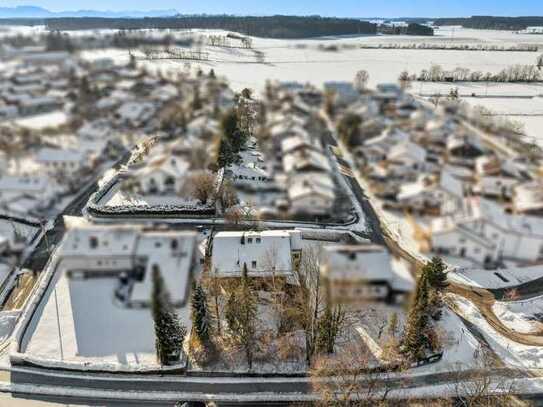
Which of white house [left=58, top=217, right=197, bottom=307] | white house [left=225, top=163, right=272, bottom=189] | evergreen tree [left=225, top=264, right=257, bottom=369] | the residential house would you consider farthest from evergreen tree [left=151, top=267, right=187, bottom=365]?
the residential house

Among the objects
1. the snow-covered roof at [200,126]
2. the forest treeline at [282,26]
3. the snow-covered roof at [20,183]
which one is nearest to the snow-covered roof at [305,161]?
the snow-covered roof at [200,126]

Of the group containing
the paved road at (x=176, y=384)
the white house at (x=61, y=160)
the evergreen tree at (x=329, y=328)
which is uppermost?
the white house at (x=61, y=160)

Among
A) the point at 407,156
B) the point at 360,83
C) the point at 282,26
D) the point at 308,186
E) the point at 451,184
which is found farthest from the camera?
the point at 282,26

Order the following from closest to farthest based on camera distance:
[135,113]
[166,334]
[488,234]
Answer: [488,234] → [166,334] → [135,113]

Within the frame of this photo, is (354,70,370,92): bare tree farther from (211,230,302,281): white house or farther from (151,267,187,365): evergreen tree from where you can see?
(151,267,187,365): evergreen tree

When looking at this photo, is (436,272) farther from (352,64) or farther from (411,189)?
(352,64)

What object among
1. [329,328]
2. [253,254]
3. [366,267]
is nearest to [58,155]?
[253,254]

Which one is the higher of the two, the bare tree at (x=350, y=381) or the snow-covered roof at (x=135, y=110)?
the snow-covered roof at (x=135, y=110)

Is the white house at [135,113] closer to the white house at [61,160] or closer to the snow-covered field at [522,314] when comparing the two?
the white house at [61,160]
